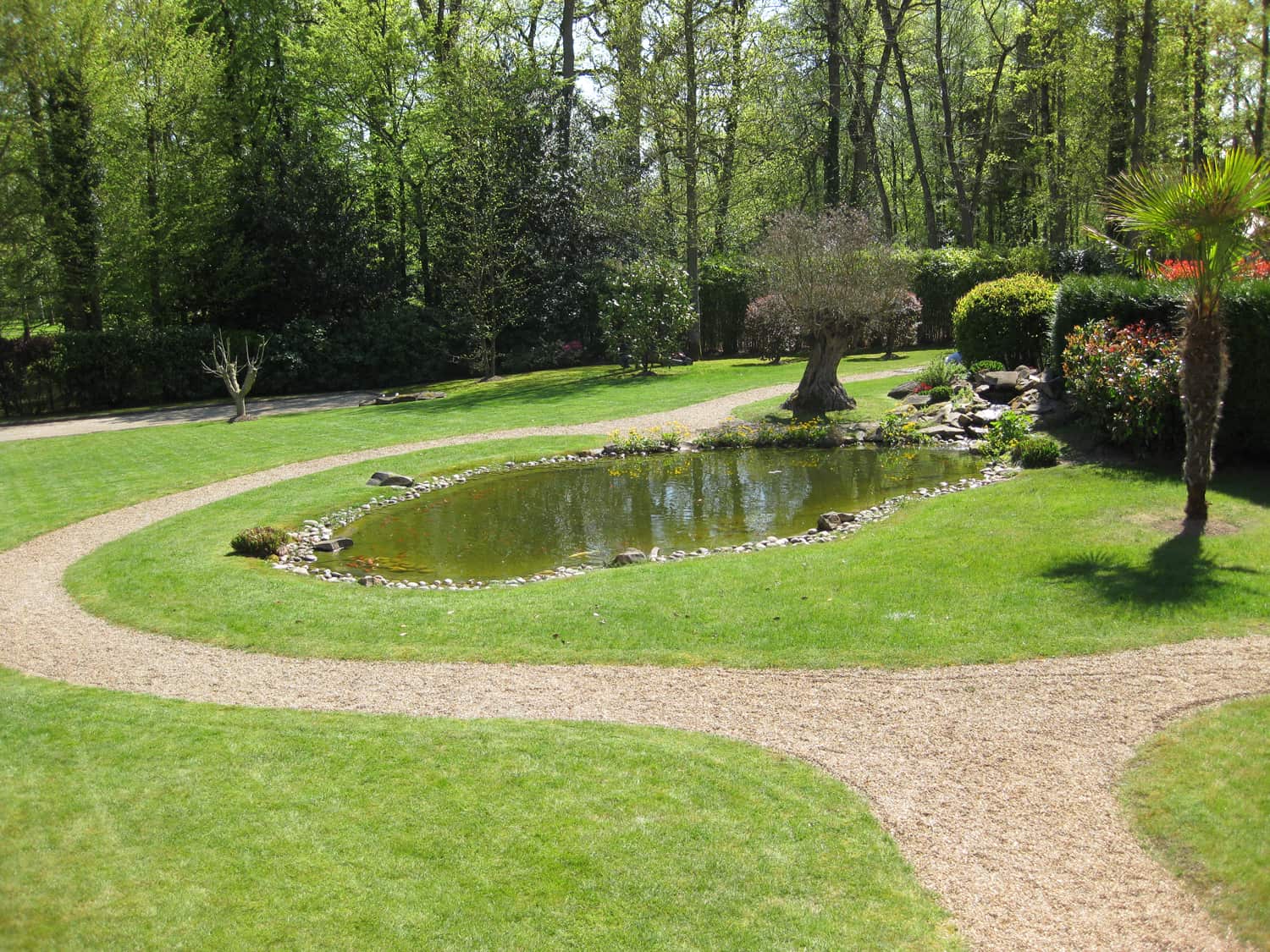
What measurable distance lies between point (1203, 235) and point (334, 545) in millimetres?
10882

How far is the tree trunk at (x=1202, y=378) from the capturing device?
9461 millimetres

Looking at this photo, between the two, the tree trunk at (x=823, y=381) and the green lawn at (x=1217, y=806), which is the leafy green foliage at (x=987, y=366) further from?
the green lawn at (x=1217, y=806)

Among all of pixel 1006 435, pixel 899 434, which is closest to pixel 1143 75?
pixel 899 434

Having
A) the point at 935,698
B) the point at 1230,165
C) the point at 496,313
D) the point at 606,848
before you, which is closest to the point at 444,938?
the point at 606,848

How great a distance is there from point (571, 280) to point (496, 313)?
3849 mm

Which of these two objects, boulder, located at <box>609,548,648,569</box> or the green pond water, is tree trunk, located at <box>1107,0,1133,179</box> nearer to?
the green pond water

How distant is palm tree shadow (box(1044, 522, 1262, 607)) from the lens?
841 cm

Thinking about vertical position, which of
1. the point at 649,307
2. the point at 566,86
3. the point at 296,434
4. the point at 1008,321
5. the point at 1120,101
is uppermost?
the point at 566,86

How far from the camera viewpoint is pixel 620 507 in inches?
566

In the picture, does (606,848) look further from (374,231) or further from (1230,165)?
(374,231)

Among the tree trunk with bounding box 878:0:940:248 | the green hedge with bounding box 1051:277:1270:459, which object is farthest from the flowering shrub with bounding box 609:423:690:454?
the tree trunk with bounding box 878:0:940:248

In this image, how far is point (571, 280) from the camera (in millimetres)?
33344

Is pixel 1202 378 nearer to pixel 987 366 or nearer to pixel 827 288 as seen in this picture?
pixel 827 288

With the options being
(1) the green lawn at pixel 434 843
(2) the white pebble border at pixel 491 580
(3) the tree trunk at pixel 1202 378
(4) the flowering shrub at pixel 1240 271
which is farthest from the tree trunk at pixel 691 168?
(1) the green lawn at pixel 434 843
